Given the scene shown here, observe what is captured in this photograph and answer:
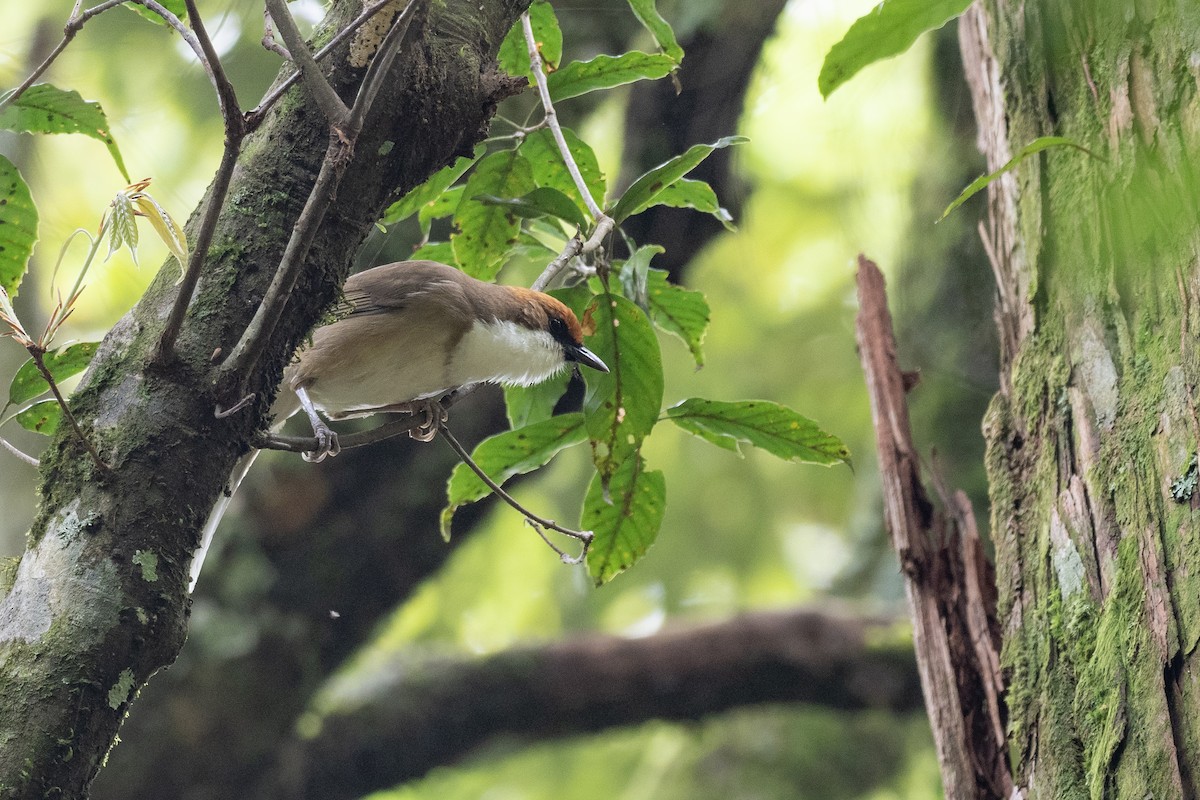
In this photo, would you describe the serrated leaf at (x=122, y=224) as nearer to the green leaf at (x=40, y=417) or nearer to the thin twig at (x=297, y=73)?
the thin twig at (x=297, y=73)

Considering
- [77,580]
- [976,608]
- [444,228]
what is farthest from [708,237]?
[77,580]

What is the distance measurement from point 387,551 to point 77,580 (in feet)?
10.6

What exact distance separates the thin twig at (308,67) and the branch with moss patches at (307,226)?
0.02 metres

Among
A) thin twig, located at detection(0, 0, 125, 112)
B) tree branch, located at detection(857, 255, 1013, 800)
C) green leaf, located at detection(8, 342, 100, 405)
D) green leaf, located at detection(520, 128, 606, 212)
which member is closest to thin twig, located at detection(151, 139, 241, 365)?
thin twig, located at detection(0, 0, 125, 112)

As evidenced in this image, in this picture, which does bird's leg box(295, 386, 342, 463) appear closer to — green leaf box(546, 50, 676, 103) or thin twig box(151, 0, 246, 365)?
thin twig box(151, 0, 246, 365)

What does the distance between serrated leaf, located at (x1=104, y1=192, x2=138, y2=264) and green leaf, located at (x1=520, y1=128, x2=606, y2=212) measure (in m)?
1.25

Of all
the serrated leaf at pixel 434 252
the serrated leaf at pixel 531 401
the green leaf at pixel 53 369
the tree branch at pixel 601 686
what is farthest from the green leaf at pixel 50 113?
the tree branch at pixel 601 686

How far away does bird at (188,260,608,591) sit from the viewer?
300cm

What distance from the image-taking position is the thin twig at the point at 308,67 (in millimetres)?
1602

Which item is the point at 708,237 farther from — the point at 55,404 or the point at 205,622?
the point at 55,404

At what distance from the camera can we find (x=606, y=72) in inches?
95.2

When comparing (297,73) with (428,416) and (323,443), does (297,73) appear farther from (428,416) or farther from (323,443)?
(428,416)

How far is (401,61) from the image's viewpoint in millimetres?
1869

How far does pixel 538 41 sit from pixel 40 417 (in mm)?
1474
